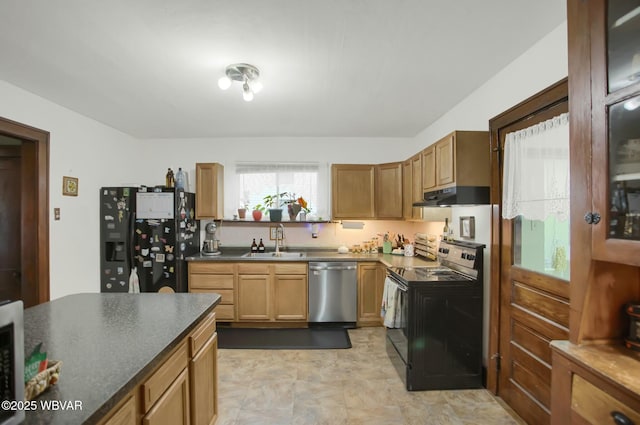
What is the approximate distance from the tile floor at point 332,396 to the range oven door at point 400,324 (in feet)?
0.41

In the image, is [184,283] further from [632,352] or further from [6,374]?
[632,352]

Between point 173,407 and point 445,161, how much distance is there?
250cm

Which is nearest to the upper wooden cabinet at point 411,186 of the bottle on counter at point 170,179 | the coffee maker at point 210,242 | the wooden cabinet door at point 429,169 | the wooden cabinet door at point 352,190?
the wooden cabinet door at point 429,169

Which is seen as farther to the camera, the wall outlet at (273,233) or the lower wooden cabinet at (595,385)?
the wall outlet at (273,233)

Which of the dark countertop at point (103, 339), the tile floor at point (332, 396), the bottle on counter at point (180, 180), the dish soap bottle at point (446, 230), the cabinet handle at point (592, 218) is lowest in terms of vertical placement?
the tile floor at point (332, 396)

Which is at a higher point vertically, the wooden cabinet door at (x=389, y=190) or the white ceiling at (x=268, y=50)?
the white ceiling at (x=268, y=50)

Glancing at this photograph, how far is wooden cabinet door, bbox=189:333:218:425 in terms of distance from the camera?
156cm

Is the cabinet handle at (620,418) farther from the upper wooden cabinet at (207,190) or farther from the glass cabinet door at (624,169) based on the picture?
the upper wooden cabinet at (207,190)

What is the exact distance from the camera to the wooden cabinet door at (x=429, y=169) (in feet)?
9.05

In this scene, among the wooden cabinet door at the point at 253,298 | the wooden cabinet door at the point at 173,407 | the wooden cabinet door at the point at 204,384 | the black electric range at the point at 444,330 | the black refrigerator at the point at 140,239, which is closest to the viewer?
the wooden cabinet door at the point at 173,407

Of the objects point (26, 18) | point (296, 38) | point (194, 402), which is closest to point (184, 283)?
point (194, 402)

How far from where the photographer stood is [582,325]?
3.97 ft

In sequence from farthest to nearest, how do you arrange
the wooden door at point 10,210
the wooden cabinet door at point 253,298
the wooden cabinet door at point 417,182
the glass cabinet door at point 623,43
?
the wooden cabinet door at point 253,298, the wooden cabinet door at point 417,182, the wooden door at point 10,210, the glass cabinet door at point 623,43

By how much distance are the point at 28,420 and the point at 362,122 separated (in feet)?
11.6
